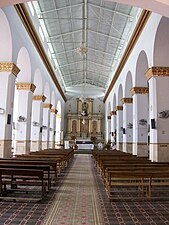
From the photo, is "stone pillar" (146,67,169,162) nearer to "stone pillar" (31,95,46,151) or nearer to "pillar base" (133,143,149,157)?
"pillar base" (133,143,149,157)

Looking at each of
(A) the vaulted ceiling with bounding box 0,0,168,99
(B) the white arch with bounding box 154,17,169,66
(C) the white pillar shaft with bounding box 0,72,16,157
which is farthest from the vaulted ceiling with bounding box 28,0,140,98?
(C) the white pillar shaft with bounding box 0,72,16,157

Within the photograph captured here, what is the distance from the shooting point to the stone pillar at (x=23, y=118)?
43.7 feet

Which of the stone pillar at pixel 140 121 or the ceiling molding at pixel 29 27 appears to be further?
the stone pillar at pixel 140 121

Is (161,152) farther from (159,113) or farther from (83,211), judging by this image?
(83,211)

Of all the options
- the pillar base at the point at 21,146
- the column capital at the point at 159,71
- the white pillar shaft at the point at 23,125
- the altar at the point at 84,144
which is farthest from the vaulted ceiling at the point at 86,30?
the altar at the point at 84,144

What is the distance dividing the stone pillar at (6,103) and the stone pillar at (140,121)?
6.50m

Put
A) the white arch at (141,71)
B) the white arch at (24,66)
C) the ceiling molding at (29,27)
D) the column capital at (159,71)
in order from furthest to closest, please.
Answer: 1. the white arch at (24,66)
2. the white arch at (141,71)
3. the ceiling molding at (29,27)
4. the column capital at (159,71)

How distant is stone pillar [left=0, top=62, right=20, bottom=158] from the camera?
9.77 meters

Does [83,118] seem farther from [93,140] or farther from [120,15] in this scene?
[120,15]

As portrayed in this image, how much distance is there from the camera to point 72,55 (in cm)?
2245

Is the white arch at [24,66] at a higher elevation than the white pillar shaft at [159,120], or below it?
higher

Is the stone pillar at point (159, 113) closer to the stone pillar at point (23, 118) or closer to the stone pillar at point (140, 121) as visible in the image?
the stone pillar at point (140, 121)

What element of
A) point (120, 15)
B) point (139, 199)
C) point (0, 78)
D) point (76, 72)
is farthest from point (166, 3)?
point (76, 72)

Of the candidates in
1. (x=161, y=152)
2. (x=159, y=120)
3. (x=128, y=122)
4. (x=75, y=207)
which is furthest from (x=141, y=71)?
(x=75, y=207)
